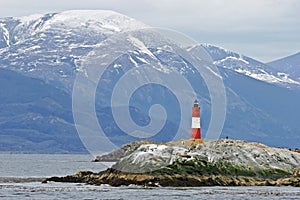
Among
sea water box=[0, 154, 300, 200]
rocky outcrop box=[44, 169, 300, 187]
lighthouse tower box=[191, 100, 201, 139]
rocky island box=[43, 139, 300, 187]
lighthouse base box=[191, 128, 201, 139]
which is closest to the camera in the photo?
sea water box=[0, 154, 300, 200]

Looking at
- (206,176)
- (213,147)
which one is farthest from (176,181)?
(213,147)

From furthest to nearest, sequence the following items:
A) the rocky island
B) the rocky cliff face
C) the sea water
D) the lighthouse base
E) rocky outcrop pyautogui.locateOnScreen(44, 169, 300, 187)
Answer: the lighthouse base
the rocky cliff face
the rocky island
rocky outcrop pyautogui.locateOnScreen(44, 169, 300, 187)
the sea water

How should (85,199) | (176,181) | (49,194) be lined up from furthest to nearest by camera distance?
(176,181) → (49,194) → (85,199)

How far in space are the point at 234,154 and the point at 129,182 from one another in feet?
46.2

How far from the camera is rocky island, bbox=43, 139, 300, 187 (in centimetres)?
10094

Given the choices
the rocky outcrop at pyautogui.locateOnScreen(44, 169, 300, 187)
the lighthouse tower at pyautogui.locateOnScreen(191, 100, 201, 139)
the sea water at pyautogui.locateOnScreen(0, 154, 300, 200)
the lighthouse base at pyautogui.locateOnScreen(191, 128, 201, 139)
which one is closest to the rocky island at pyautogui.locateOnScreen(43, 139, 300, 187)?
the rocky outcrop at pyautogui.locateOnScreen(44, 169, 300, 187)

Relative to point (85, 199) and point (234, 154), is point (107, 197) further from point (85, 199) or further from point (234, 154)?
point (234, 154)

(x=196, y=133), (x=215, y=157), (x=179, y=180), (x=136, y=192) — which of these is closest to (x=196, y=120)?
(x=196, y=133)

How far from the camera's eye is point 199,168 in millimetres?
102188

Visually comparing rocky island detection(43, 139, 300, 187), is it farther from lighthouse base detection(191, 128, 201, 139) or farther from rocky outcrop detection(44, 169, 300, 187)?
lighthouse base detection(191, 128, 201, 139)

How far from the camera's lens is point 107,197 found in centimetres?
8638

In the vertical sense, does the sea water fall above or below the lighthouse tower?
Answer: below

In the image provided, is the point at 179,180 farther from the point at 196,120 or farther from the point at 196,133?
the point at 196,133

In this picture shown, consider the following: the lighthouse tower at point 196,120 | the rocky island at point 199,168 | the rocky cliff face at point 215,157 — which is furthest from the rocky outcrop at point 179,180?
the lighthouse tower at point 196,120
